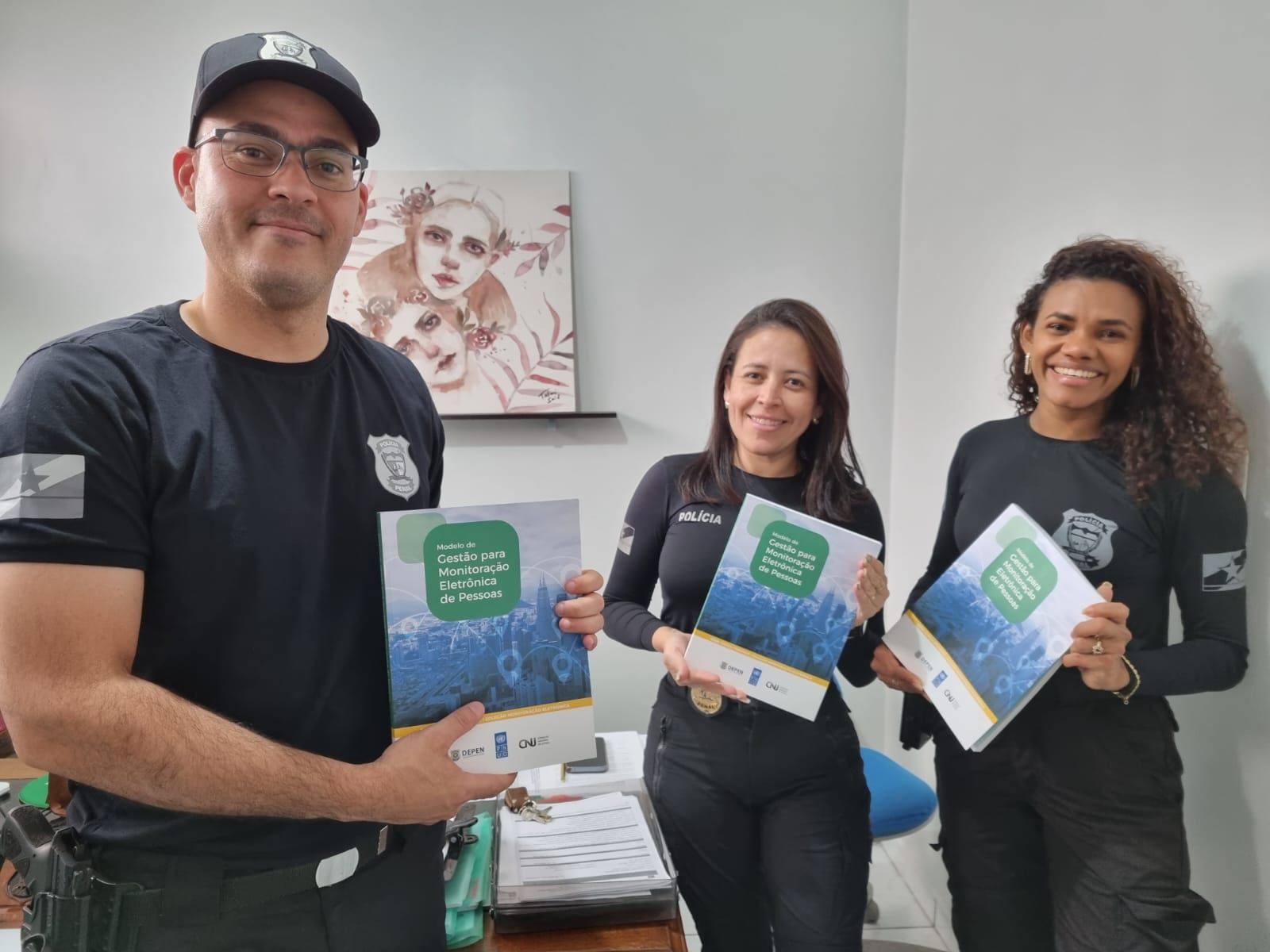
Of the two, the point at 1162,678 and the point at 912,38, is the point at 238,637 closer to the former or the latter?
the point at 1162,678

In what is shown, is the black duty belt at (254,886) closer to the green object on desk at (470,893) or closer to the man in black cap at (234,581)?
the man in black cap at (234,581)

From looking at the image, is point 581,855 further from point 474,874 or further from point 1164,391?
point 1164,391

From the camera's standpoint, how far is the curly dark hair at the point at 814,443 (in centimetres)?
150

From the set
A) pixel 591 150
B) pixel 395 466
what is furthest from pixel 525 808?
pixel 591 150

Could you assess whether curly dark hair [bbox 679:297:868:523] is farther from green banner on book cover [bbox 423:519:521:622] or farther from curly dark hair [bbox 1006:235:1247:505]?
green banner on book cover [bbox 423:519:521:622]

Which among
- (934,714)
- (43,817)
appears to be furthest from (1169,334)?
(43,817)

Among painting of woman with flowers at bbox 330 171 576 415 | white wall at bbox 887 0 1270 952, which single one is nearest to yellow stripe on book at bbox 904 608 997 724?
white wall at bbox 887 0 1270 952

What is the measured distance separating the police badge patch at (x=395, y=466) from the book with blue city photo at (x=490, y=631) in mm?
147

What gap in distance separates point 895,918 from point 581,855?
1673 mm

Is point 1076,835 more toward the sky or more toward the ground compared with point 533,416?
more toward the ground

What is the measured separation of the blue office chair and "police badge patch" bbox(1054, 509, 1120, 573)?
0.85 metres

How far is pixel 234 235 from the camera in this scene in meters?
Result: 0.94

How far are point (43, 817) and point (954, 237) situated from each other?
101 inches

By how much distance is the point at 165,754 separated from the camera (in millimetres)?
784
